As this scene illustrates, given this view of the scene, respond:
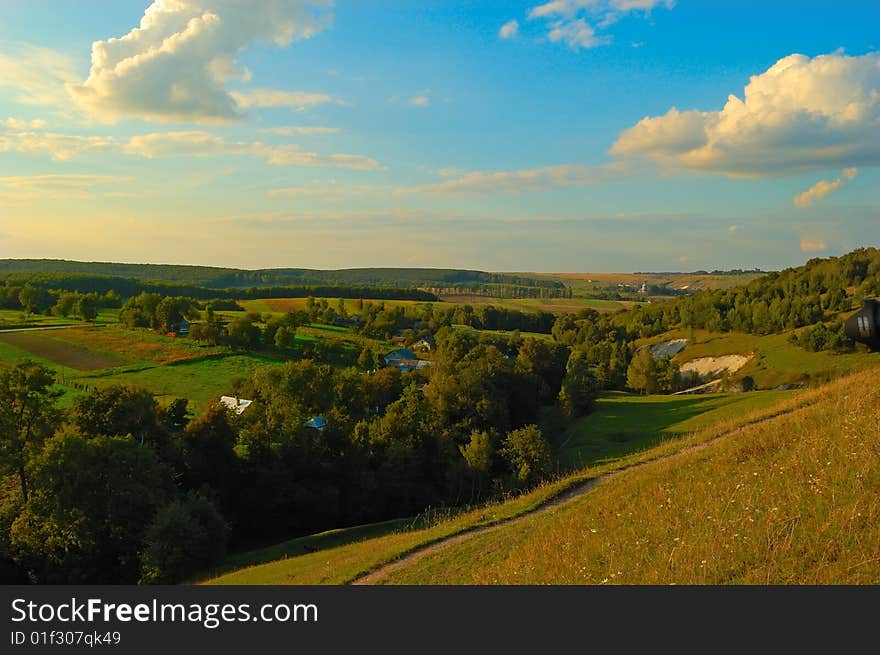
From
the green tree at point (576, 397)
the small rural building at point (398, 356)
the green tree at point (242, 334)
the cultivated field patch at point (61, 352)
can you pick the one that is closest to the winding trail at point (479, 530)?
the green tree at point (576, 397)

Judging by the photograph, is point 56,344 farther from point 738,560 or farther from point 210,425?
point 738,560

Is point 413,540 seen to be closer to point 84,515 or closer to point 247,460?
point 84,515

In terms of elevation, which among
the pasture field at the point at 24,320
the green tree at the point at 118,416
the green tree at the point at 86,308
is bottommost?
the green tree at the point at 118,416

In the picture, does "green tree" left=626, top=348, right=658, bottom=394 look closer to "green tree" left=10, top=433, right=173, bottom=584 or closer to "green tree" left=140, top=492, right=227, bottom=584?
"green tree" left=140, top=492, right=227, bottom=584

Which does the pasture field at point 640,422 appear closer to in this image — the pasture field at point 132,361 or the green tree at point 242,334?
the pasture field at point 132,361

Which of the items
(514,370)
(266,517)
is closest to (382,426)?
(266,517)

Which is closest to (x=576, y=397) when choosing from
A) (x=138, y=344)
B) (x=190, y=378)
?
(x=190, y=378)
